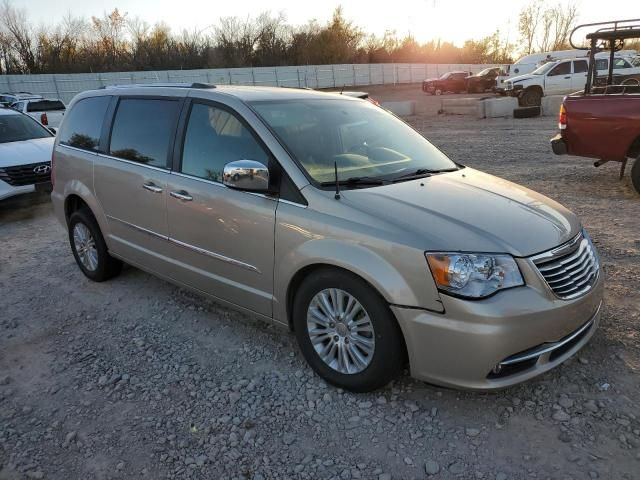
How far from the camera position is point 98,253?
4824 mm

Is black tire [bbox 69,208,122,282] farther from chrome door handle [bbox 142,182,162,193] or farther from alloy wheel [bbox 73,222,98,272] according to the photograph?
chrome door handle [bbox 142,182,162,193]

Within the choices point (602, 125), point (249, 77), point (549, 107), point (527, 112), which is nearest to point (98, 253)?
point (602, 125)

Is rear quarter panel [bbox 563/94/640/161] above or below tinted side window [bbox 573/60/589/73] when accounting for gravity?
below

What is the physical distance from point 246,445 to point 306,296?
89cm

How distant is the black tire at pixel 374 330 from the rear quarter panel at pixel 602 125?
6.02 metres

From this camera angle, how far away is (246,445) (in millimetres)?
2699

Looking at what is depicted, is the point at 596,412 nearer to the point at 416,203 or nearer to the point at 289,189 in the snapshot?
the point at 416,203

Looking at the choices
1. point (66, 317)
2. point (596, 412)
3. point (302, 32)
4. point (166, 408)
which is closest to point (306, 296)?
point (166, 408)

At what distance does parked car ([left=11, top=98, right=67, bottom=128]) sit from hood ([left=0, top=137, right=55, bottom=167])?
8.03m

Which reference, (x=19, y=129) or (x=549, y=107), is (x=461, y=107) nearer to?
(x=549, y=107)

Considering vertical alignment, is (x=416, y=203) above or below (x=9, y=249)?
above

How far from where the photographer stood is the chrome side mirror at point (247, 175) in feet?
10.2

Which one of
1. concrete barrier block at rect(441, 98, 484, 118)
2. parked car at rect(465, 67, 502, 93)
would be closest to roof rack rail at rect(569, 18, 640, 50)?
concrete barrier block at rect(441, 98, 484, 118)

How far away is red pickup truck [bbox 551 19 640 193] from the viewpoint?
276 inches
